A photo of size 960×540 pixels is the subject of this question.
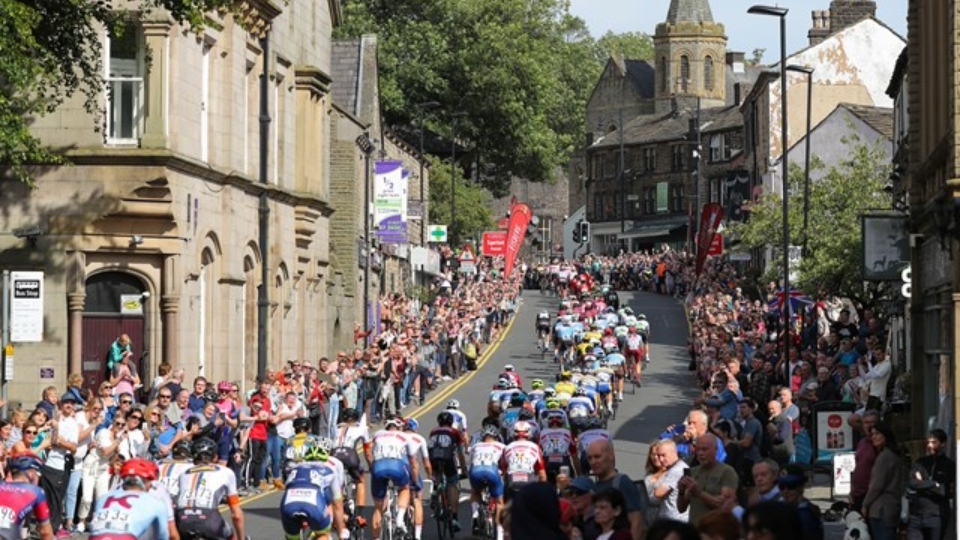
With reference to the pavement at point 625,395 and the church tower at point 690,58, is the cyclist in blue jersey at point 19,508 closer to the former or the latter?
the pavement at point 625,395

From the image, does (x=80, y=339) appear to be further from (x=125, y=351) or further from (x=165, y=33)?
(x=165, y=33)

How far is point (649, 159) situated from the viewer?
14562cm

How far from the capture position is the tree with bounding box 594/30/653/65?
186750mm

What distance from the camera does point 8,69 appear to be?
2692 centimetres

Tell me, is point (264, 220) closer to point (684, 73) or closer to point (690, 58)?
point (684, 73)

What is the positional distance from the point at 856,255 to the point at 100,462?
27.8 metres

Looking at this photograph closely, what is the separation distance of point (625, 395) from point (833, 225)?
9.26 meters

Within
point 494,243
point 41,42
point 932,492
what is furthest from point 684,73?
point 932,492

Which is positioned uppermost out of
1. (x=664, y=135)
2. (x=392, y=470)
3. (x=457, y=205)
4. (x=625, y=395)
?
(x=664, y=135)

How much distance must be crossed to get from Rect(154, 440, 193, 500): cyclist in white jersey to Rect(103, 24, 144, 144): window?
18107mm

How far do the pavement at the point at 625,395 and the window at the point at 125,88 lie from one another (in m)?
7.76

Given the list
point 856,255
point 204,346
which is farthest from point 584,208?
point 204,346

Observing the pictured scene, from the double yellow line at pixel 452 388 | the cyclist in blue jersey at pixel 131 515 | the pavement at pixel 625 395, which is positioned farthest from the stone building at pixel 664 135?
the cyclist in blue jersey at pixel 131 515

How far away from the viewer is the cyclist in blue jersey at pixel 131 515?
51.9 feet
